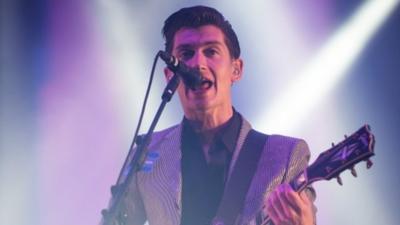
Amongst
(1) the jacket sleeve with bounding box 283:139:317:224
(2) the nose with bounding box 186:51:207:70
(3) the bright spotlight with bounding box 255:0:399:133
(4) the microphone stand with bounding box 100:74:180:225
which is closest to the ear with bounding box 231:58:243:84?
(2) the nose with bounding box 186:51:207:70

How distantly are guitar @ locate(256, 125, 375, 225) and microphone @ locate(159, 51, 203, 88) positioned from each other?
0.74m

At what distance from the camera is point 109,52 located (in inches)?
229

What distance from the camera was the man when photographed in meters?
3.23

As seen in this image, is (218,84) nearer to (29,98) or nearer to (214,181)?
(214,181)

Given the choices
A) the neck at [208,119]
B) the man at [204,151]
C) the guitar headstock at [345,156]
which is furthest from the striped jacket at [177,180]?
the guitar headstock at [345,156]

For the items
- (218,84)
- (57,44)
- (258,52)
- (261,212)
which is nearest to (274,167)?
(261,212)

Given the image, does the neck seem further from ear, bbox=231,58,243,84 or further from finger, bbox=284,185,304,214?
finger, bbox=284,185,304,214

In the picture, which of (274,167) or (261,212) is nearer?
(261,212)

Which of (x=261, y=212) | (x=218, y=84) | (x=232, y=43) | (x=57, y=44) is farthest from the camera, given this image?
(x=57, y=44)

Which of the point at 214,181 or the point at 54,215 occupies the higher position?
the point at 54,215

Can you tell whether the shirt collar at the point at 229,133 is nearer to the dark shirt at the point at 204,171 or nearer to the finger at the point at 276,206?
the dark shirt at the point at 204,171

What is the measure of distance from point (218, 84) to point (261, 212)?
0.95 metres

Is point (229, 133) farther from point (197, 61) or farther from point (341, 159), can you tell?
point (341, 159)

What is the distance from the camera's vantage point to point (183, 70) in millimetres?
2697
